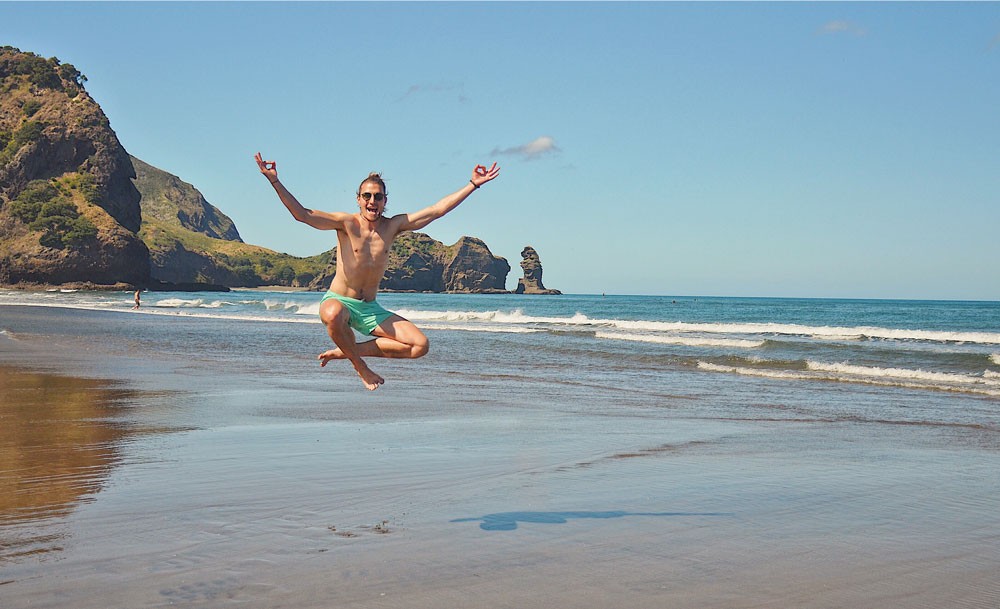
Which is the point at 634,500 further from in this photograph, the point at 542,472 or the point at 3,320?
the point at 3,320

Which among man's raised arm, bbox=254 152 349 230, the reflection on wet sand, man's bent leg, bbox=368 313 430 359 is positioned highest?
man's raised arm, bbox=254 152 349 230

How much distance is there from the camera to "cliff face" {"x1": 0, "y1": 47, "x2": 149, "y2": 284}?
10394 cm

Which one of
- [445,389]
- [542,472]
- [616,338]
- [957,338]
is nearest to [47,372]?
[445,389]

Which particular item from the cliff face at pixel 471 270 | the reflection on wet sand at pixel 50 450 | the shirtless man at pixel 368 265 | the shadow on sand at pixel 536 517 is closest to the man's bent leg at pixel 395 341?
the shirtless man at pixel 368 265

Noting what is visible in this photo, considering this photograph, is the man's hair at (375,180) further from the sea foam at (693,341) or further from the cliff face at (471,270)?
the cliff face at (471,270)

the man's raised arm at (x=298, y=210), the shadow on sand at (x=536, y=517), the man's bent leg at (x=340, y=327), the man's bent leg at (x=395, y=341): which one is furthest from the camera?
the man's bent leg at (x=395, y=341)

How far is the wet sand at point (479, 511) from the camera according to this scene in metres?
4.92

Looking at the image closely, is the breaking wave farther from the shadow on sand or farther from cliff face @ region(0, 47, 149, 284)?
cliff face @ region(0, 47, 149, 284)

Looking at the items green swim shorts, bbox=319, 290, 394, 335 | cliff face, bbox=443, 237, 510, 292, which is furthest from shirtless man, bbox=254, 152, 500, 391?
cliff face, bbox=443, 237, 510, 292

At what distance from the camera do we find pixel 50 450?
8.64m

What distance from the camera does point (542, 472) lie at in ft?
27.5

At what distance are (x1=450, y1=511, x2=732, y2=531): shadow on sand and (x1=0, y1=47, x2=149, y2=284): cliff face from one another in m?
109

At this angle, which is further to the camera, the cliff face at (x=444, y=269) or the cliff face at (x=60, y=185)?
the cliff face at (x=444, y=269)

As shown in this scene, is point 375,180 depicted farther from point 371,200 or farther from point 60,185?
point 60,185
